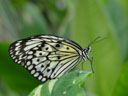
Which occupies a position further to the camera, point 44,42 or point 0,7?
point 0,7

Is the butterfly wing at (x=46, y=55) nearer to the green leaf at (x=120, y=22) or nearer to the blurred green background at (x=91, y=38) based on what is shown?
the blurred green background at (x=91, y=38)

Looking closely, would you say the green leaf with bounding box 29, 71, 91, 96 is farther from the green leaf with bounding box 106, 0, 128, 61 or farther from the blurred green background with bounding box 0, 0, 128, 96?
the green leaf with bounding box 106, 0, 128, 61

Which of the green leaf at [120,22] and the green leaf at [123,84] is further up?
the green leaf at [120,22]

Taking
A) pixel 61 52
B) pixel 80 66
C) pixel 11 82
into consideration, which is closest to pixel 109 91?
pixel 80 66

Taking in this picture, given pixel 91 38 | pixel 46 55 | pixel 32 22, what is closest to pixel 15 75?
pixel 46 55

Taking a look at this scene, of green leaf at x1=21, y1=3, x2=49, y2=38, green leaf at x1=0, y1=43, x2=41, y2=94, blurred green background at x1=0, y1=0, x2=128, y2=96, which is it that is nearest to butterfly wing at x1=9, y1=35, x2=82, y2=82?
blurred green background at x1=0, y1=0, x2=128, y2=96

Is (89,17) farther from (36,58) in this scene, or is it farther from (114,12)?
(114,12)

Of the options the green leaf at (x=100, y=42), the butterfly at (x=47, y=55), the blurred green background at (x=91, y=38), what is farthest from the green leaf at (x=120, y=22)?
the butterfly at (x=47, y=55)
